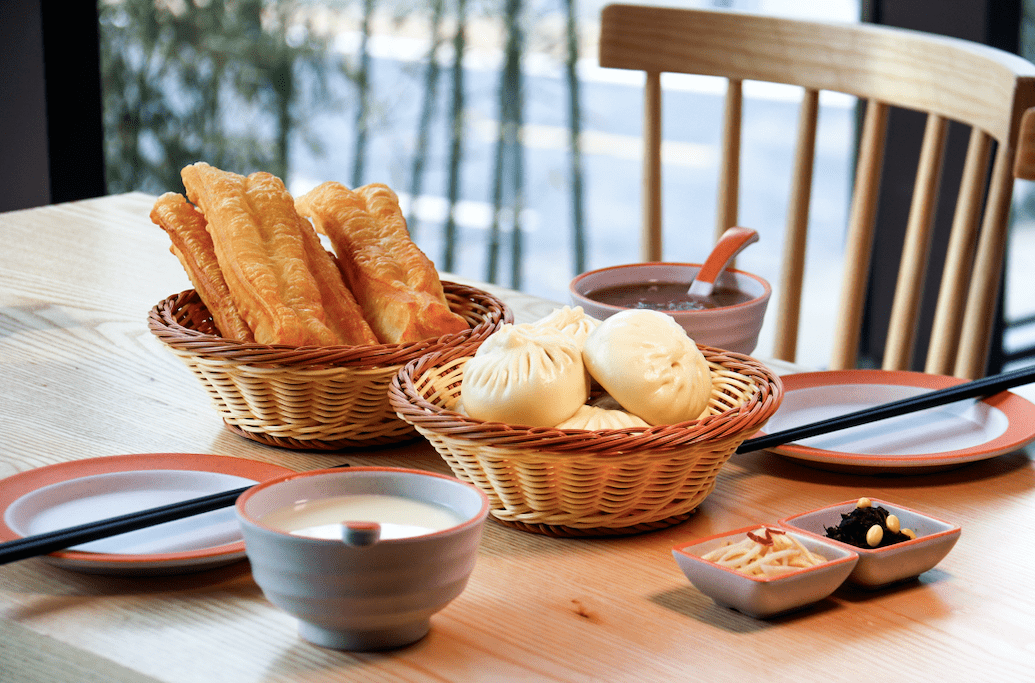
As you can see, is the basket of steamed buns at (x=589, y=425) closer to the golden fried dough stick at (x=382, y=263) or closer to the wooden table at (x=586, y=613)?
the wooden table at (x=586, y=613)

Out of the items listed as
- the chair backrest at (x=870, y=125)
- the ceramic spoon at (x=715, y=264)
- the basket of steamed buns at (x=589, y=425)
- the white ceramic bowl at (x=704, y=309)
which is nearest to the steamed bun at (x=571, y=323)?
the basket of steamed buns at (x=589, y=425)

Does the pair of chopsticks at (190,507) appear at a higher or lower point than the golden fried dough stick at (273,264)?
lower

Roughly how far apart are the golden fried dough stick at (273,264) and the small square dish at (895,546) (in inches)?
14.3

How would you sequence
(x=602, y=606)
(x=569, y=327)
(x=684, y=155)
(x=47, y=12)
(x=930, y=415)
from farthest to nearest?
1. (x=684, y=155)
2. (x=47, y=12)
3. (x=930, y=415)
4. (x=569, y=327)
5. (x=602, y=606)

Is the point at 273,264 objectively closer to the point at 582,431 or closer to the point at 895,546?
the point at 582,431

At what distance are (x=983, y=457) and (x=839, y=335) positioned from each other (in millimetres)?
584

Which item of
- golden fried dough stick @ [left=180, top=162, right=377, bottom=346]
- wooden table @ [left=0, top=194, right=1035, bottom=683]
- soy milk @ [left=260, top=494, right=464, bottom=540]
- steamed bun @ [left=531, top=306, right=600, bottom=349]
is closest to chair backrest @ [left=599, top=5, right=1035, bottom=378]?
wooden table @ [left=0, top=194, right=1035, bottom=683]

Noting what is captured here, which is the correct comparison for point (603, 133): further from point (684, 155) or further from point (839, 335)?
point (839, 335)

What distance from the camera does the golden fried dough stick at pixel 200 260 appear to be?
0.84 metres

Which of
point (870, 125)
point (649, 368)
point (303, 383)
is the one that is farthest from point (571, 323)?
point (870, 125)

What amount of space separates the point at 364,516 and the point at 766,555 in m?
0.22

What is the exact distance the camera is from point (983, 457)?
31.3 inches

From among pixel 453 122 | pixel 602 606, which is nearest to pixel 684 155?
pixel 453 122

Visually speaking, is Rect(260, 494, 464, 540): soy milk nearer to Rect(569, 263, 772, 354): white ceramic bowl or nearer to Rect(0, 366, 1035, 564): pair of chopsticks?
Rect(0, 366, 1035, 564): pair of chopsticks
